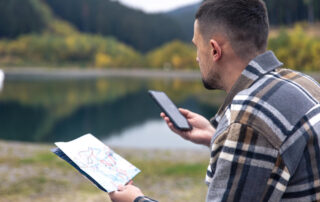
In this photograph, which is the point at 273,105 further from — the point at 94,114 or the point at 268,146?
the point at 94,114

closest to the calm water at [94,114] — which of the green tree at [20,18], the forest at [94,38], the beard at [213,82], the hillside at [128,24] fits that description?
the beard at [213,82]

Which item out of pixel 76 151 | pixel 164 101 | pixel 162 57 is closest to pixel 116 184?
pixel 76 151

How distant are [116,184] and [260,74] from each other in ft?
2.76

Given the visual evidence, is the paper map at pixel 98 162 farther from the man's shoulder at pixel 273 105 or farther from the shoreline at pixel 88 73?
the shoreline at pixel 88 73

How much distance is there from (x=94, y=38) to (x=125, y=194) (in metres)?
88.0

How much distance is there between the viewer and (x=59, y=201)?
5711mm

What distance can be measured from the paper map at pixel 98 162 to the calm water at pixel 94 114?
12984 mm

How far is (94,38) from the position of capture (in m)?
87.0

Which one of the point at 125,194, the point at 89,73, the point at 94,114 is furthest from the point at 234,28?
the point at 89,73

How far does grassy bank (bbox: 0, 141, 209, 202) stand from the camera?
5.95 m

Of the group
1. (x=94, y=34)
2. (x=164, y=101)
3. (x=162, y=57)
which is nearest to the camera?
(x=164, y=101)

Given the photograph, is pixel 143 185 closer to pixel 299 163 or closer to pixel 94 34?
pixel 299 163

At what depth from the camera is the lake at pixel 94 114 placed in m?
20.9

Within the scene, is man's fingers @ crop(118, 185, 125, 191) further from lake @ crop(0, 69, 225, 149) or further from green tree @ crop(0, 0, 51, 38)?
green tree @ crop(0, 0, 51, 38)
